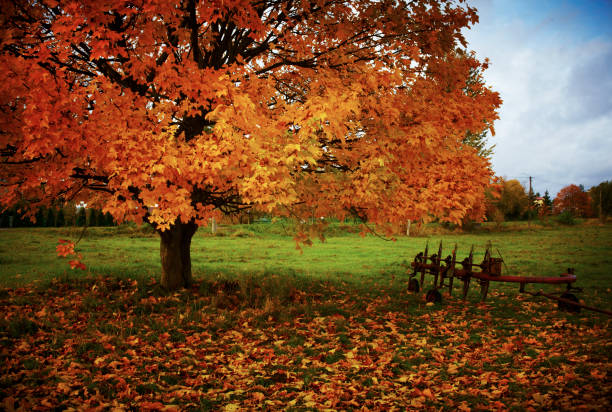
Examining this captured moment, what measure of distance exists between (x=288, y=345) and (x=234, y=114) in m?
4.25

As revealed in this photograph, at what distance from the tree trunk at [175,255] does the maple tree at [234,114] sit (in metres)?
0.04

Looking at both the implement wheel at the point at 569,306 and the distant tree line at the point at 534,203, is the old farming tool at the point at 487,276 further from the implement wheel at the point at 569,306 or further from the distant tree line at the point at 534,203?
the distant tree line at the point at 534,203

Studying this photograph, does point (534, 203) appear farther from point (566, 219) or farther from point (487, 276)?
point (487, 276)

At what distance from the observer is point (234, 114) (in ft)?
20.5

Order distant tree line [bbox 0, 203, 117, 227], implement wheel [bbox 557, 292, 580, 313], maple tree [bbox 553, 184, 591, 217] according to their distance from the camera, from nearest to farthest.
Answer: implement wheel [bbox 557, 292, 580, 313] → distant tree line [bbox 0, 203, 117, 227] → maple tree [bbox 553, 184, 591, 217]

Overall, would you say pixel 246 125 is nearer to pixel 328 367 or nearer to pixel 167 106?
pixel 167 106

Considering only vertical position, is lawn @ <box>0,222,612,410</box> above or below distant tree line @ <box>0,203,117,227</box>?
below

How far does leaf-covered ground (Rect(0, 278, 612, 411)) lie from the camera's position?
4621mm

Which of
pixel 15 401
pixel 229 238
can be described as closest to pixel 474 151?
pixel 15 401

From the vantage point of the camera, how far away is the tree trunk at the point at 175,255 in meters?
9.73

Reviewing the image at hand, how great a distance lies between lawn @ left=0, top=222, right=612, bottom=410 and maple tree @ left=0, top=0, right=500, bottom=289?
7.07 feet

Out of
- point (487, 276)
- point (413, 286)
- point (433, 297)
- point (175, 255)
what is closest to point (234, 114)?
point (175, 255)

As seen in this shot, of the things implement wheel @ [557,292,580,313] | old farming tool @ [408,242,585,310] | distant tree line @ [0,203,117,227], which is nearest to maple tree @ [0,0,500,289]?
old farming tool @ [408,242,585,310]

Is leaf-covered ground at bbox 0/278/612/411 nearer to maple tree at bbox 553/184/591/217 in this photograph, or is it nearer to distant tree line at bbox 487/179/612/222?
distant tree line at bbox 487/179/612/222
